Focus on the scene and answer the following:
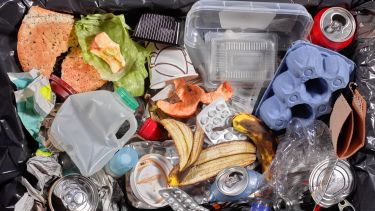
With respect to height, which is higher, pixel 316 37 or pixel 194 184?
pixel 316 37

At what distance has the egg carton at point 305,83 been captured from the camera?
45.3 inches

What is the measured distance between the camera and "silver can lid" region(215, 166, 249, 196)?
3.84 feet

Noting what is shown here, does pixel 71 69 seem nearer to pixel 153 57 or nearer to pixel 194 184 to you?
pixel 153 57

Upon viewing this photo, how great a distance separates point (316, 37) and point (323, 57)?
0.13m

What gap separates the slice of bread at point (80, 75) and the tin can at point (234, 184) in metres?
0.38

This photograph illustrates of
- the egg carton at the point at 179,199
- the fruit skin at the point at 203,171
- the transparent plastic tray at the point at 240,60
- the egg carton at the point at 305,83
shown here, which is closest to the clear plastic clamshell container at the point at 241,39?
the transparent plastic tray at the point at 240,60

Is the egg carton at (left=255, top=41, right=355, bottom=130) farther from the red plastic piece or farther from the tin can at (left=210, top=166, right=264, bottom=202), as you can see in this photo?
the red plastic piece

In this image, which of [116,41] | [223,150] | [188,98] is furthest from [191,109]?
[116,41]

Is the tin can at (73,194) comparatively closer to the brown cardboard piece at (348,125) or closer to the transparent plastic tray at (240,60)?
the transparent plastic tray at (240,60)

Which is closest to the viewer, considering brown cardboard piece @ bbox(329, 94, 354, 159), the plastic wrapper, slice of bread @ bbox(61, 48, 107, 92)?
brown cardboard piece @ bbox(329, 94, 354, 159)

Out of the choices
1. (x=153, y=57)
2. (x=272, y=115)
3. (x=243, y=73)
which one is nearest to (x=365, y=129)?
(x=272, y=115)

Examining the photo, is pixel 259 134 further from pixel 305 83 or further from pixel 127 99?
pixel 127 99

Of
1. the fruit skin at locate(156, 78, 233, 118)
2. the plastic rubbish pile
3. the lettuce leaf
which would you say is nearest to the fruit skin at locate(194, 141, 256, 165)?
the plastic rubbish pile

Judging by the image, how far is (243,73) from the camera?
4.41ft
